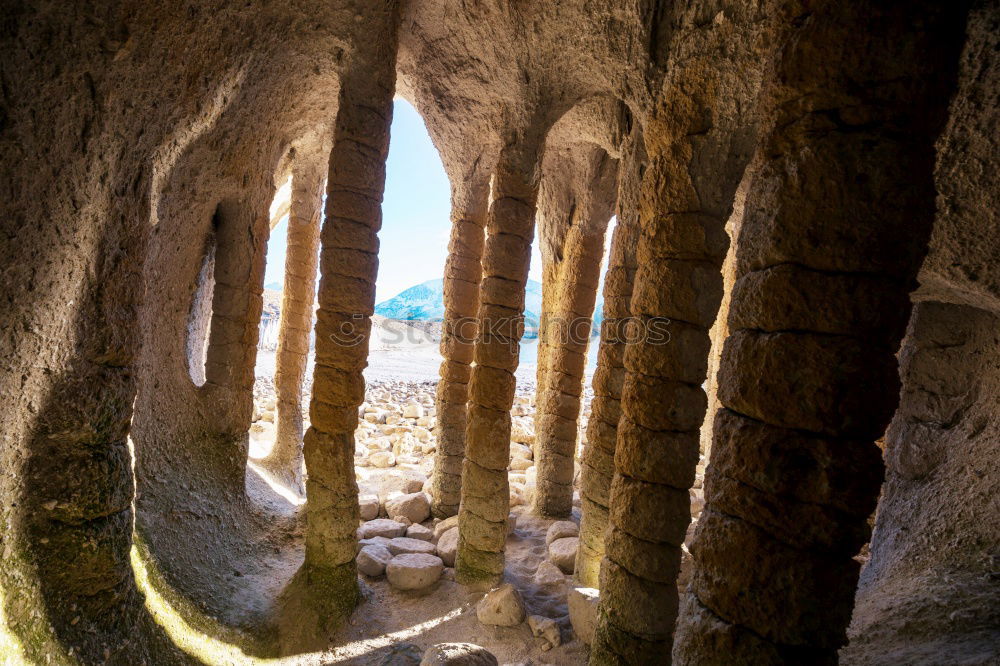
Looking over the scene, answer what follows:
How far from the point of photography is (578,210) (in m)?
8.41

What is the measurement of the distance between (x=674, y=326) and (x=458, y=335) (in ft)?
14.1

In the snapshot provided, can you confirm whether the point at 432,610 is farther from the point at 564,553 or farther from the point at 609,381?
the point at 609,381

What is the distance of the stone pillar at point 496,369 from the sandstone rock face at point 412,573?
12.2 inches

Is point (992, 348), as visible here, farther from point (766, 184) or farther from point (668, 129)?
point (766, 184)

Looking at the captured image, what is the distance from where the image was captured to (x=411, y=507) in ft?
24.2

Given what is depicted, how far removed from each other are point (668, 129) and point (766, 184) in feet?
7.51

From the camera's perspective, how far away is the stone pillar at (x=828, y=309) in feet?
5.90

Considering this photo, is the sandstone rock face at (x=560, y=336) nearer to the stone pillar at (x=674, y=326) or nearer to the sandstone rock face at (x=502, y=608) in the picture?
the stone pillar at (x=674, y=326)

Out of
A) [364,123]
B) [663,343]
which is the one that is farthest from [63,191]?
[663,343]

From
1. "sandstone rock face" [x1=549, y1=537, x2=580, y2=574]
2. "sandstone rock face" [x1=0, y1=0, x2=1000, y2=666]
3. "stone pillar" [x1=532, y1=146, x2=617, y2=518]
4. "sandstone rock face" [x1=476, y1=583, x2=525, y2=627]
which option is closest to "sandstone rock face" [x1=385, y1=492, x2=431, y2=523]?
"sandstone rock face" [x1=0, y1=0, x2=1000, y2=666]

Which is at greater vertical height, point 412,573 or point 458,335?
point 458,335

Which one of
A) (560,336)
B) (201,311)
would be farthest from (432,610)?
(201,311)

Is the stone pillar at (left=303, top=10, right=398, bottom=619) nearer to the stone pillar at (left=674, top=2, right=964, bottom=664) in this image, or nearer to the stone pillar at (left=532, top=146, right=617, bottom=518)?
the stone pillar at (left=532, top=146, right=617, bottom=518)

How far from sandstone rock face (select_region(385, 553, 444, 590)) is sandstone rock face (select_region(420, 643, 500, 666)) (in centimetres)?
181
